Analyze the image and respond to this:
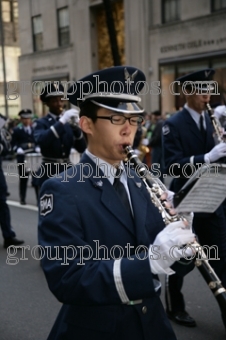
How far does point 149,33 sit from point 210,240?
52.9 feet

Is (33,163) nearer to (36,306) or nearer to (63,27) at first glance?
(36,306)

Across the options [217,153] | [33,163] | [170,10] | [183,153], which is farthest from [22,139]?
[170,10]

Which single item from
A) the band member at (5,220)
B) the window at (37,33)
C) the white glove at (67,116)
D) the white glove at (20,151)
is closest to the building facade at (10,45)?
the window at (37,33)

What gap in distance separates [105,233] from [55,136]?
134 inches

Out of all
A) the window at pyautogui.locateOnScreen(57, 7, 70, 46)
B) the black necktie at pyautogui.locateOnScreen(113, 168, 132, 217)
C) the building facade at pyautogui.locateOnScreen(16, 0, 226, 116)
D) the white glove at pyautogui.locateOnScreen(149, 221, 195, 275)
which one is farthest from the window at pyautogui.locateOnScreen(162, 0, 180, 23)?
the white glove at pyautogui.locateOnScreen(149, 221, 195, 275)

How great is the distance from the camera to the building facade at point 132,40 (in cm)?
1648

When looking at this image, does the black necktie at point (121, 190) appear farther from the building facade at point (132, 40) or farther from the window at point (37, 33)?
the window at point (37, 33)

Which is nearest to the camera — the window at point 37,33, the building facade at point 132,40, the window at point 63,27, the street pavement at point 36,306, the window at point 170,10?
the street pavement at point 36,306

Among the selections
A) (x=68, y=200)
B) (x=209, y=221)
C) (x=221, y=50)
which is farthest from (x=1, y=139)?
(x=221, y=50)

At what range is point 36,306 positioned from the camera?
417 cm

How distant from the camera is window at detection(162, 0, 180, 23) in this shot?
17625 millimetres

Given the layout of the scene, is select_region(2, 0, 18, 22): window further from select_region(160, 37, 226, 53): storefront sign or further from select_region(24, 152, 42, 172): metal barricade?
select_region(24, 152, 42, 172): metal barricade

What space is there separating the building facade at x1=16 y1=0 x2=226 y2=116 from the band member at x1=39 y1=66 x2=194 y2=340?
34.0 ft

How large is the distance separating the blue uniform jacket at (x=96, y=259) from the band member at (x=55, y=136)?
123 inches
